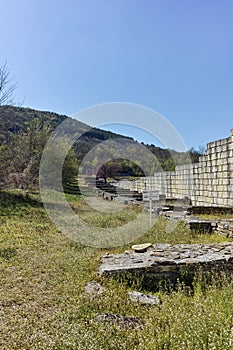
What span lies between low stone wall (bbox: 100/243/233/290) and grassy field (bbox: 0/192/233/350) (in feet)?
0.78

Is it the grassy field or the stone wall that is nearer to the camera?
the grassy field

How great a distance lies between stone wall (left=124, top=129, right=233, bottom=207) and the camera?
9586mm

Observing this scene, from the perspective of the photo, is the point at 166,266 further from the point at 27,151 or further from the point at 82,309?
→ the point at 27,151

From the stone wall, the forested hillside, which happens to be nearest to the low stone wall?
the stone wall

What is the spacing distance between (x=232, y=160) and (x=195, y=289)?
6308 mm

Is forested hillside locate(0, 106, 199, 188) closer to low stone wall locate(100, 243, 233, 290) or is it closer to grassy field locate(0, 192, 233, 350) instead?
grassy field locate(0, 192, 233, 350)

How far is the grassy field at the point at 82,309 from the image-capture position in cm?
244

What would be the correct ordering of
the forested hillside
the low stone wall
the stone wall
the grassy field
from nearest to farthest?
the grassy field → the low stone wall → the stone wall → the forested hillside

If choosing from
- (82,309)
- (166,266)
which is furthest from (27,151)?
(82,309)

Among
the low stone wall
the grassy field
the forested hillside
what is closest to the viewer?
the grassy field

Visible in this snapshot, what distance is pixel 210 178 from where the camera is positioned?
1080cm

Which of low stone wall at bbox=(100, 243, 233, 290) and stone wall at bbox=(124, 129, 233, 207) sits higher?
stone wall at bbox=(124, 129, 233, 207)

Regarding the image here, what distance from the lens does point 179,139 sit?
10.3m

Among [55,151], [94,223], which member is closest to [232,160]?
[94,223]
